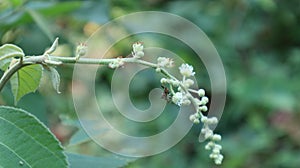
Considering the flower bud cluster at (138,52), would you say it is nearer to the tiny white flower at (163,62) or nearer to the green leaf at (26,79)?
the tiny white flower at (163,62)

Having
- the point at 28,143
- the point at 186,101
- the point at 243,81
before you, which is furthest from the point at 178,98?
the point at 243,81

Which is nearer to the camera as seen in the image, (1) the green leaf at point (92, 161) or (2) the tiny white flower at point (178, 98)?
(2) the tiny white flower at point (178, 98)

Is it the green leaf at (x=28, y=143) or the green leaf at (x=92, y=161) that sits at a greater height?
the green leaf at (x=92, y=161)

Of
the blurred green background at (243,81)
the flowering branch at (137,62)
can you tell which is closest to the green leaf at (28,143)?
the flowering branch at (137,62)

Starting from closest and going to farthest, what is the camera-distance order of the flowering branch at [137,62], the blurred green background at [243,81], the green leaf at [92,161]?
the flowering branch at [137,62], the green leaf at [92,161], the blurred green background at [243,81]

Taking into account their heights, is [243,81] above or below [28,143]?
above

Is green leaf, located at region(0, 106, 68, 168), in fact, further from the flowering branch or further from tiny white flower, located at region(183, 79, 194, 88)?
tiny white flower, located at region(183, 79, 194, 88)

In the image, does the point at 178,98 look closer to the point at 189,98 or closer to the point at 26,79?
the point at 189,98
